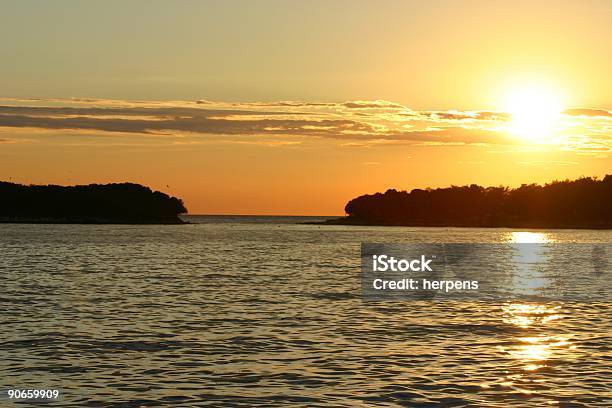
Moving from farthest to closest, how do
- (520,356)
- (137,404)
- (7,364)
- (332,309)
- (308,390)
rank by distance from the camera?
1. (332,309)
2. (520,356)
3. (7,364)
4. (308,390)
5. (137,404)

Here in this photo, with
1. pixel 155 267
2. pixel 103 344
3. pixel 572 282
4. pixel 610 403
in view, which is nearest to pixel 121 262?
pixel 155 267

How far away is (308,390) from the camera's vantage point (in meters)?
26.4

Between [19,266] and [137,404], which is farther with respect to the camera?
[19,266]

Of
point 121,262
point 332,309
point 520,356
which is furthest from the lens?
point 121,262

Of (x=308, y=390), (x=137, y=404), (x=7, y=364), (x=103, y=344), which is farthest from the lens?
(x=103, y=344)

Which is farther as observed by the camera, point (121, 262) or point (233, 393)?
point (121, 262)

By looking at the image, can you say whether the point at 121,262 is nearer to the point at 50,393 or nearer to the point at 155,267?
the point at 155,267

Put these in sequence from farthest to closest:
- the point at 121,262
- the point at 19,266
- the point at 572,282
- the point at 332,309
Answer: the point at 121,262 → the point at 19,266 → the point at 572,282 → the point at 332,309

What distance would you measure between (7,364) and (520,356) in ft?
57.2

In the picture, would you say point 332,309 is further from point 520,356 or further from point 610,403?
point 610,403

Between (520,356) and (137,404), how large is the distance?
14368 mm

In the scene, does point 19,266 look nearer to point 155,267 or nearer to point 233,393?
point 155,267

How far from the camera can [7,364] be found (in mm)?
29906

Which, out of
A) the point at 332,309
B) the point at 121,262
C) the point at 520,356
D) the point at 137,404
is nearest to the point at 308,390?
the point at 137,404
